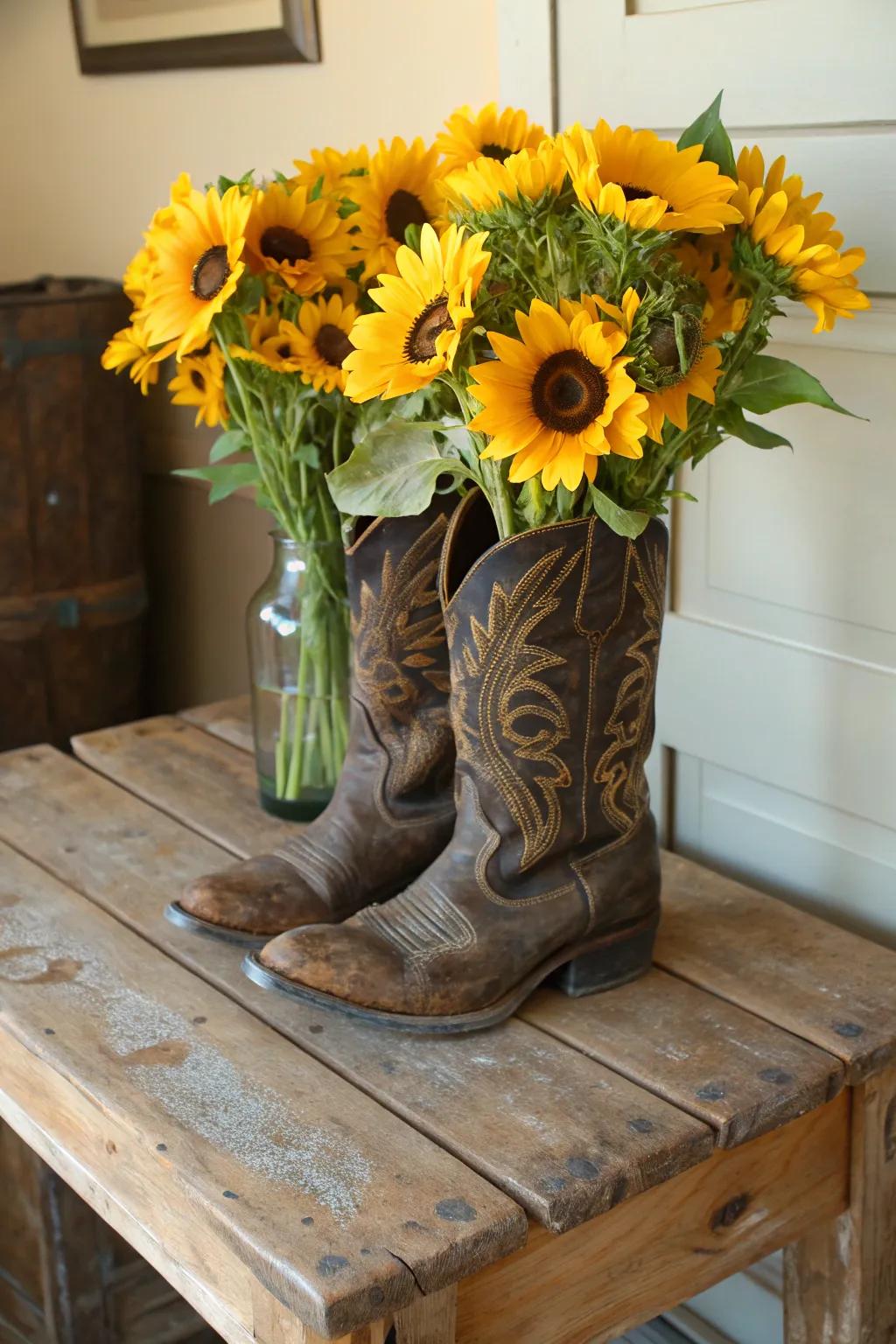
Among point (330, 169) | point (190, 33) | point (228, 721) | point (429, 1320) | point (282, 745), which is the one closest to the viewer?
point (429, 1320)

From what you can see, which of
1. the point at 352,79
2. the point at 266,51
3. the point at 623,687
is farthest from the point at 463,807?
the point at 266,51

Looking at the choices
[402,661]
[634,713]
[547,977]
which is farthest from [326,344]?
[547,977]

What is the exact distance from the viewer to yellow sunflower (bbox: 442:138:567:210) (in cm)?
76

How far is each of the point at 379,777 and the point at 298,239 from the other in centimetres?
36

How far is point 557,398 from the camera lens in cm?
73

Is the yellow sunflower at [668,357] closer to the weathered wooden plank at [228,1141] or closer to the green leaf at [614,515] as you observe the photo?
the green leaf at [614,515]

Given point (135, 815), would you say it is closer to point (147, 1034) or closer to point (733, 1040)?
point (147, 1034)

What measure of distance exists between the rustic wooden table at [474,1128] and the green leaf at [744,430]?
1.07ft

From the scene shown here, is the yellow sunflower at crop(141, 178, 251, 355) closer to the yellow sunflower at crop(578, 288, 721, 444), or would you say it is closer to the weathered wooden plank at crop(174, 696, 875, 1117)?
the yellow sunflower at crop(578, 288, 721, 444)

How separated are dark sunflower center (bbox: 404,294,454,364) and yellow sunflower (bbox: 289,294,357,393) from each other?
0.68ft

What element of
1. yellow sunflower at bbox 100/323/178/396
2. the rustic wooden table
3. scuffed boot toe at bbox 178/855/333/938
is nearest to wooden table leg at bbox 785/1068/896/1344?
the rustic wooden table

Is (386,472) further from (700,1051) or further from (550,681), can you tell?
(700,1051)

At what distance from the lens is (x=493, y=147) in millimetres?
A: 934

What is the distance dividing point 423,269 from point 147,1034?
0.46 m
